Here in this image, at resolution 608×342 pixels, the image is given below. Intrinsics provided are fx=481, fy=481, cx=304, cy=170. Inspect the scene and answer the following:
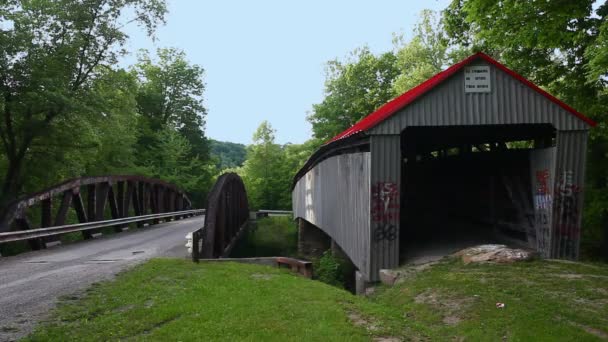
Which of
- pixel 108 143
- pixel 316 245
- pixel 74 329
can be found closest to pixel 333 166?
pixel 74 329

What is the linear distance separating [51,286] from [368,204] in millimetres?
6813

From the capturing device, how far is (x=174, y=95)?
53.1m

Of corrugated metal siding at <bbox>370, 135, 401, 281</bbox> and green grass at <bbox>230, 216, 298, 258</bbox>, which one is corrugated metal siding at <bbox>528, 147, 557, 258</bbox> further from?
green grass at <bbox>230, 216, 298, 258</bbox>

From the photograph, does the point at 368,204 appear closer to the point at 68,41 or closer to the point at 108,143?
the point at 68,41

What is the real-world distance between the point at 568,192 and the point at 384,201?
4.59 m

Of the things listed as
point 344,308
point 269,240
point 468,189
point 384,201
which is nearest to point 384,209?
point 384,201

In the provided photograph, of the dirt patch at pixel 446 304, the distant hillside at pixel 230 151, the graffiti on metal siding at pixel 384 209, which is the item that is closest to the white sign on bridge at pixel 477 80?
the graffiti on metal siding at pixel 384 209

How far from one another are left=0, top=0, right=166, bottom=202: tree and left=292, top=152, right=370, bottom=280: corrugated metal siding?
39.8ft

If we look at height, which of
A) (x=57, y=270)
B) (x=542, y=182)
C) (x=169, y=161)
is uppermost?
(x=169, y=161)

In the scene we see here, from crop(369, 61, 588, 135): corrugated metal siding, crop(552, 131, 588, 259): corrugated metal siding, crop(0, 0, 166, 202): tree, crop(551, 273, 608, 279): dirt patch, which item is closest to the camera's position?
crop(551, 273, 608, 279): dirt patch

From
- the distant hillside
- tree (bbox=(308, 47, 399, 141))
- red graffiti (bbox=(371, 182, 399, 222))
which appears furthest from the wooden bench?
the distant hillside

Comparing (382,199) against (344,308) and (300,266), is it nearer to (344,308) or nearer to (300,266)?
(300,266)

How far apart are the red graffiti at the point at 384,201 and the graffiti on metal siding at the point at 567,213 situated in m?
4.03

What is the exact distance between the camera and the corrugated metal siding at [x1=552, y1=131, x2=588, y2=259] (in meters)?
11.7
